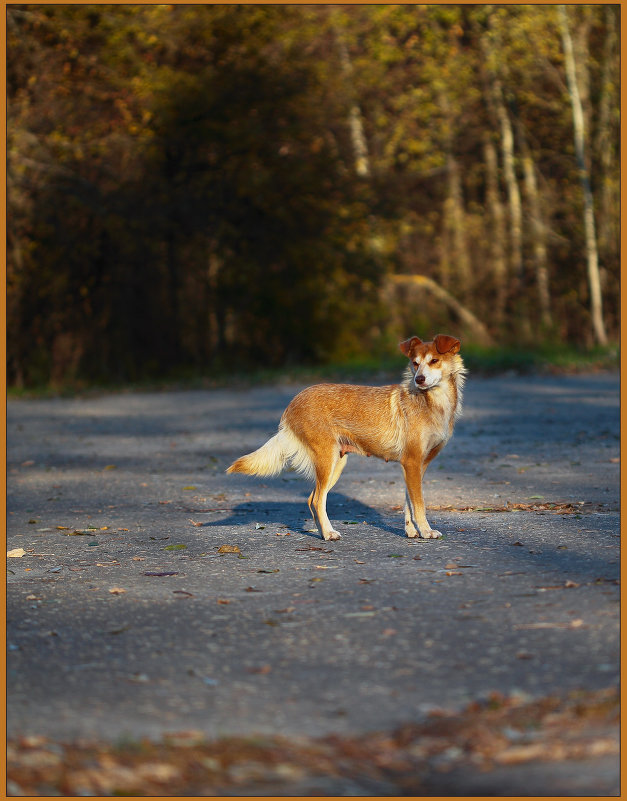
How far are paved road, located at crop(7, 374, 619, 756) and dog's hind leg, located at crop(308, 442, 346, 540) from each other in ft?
0.41

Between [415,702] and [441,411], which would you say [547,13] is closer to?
[441,411]

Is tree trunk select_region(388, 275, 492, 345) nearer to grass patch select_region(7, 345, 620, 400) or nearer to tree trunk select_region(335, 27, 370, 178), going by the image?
tree trunk select_region(335, 27, 370, 178)

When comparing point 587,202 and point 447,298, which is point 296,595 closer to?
point 587,202

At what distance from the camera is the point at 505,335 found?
28703mm

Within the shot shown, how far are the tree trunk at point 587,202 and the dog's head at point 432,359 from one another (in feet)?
68.7

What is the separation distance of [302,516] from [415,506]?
5.36ft

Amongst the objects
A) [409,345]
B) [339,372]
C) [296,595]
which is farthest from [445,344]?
[339,372]

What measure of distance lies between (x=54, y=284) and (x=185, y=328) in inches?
130

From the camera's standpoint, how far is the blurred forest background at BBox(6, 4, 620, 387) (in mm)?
24938

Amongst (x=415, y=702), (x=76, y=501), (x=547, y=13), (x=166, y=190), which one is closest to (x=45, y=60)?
(x=166, y=190)

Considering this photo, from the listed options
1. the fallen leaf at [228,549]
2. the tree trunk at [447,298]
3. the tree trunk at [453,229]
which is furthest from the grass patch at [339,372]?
the fallen leaf at [228,549]

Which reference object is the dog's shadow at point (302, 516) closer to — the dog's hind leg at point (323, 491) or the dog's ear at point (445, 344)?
the dog's hind leg at point (323, 491)

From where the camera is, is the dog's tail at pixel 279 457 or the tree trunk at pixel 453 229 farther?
the tree trunk at pixel 453 229

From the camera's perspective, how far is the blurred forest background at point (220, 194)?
24.9 m
